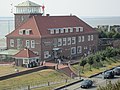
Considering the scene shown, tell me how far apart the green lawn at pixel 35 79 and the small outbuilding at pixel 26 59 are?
166 inches

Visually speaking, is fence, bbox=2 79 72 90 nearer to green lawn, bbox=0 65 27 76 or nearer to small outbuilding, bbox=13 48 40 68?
green lawn, bbox=0 65 27 76

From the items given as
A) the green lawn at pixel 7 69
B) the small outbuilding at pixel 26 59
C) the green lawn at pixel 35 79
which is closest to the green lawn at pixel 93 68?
the green lawn at pixel 35 79

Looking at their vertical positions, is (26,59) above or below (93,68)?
above

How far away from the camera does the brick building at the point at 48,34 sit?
193 ft

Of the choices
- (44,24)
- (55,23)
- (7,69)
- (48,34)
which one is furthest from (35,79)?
(55,23)

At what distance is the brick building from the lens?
5888 centimetres

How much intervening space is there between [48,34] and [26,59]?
857 centimetres

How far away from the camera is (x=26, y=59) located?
172ft

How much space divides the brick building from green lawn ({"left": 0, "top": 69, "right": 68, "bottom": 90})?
10.4 meters

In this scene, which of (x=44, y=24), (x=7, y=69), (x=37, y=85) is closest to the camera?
(x=37, y=85)

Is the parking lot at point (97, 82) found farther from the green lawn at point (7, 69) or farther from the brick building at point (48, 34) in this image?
the brick building at point (48, 34)

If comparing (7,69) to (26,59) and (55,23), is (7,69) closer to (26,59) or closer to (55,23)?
(26,59)

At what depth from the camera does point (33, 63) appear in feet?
172


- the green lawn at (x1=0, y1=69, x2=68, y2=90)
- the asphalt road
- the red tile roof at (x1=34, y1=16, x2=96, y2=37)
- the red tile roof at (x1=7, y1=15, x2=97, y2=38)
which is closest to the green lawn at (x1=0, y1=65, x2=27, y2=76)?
the green lawn at (x1=0, y1=69, x2=68, y2=90)
